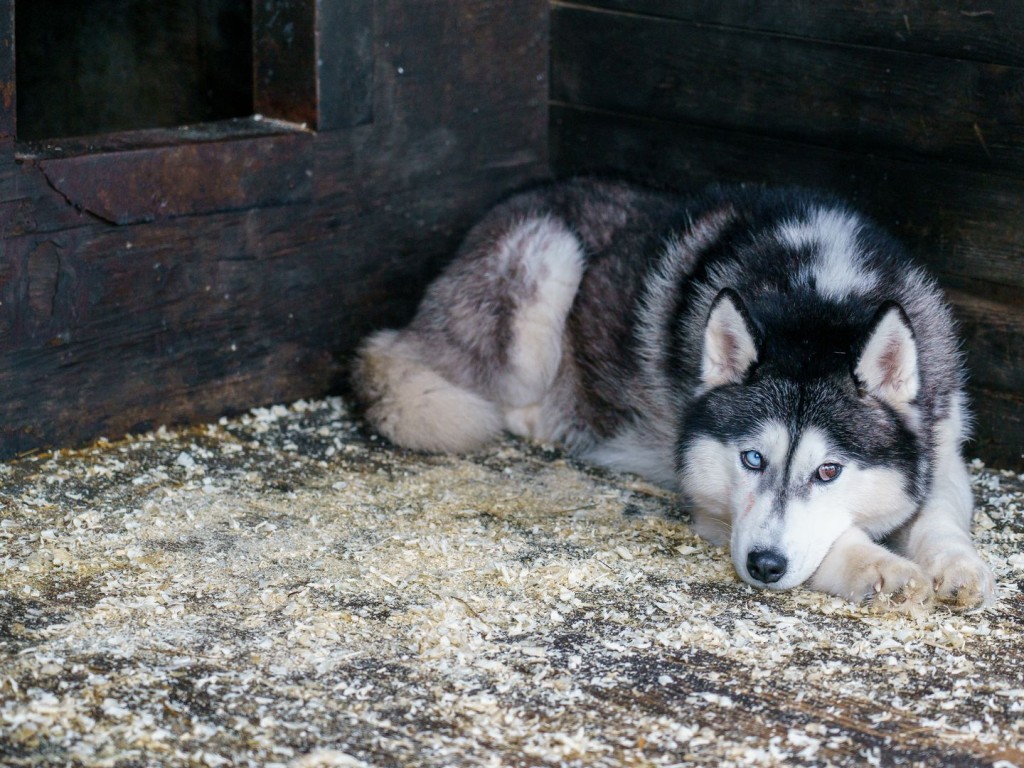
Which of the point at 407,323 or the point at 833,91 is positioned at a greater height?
the point at 833,91

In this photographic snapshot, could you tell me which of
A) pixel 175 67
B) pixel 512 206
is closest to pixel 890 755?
pixel 512 206

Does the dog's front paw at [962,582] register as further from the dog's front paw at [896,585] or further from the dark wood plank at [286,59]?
the dark wood plank at [286,59]

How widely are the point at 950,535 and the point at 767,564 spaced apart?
0.62 meters

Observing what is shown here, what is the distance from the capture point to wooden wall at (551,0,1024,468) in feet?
14.2

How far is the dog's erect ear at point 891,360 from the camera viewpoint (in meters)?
3.41

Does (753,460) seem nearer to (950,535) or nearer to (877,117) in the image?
(950,535)

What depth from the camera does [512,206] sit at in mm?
5031

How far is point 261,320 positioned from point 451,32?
137cm

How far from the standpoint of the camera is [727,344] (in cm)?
369

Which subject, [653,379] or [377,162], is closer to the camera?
[653,379]

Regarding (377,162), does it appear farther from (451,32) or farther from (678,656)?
(678,656)

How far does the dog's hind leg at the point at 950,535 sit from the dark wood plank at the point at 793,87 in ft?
3.37

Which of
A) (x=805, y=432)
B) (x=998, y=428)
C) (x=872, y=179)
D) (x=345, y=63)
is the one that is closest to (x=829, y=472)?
(x=805, y=432)

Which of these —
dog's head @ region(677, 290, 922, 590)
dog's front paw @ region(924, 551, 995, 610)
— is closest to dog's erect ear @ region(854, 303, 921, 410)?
dog's head @ region(677, 290, 922, 590)
